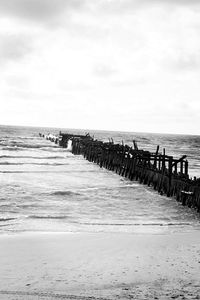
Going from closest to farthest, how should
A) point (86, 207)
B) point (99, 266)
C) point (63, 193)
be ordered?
Answer: point (99, 266), point (86, 207), point (63, 193)

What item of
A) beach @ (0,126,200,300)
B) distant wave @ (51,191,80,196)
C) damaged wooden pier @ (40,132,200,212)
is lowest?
distant wave @ (51,191,80,196)

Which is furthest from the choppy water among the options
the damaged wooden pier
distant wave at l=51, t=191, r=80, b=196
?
the damaged wooden pier

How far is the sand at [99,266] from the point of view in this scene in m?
6.03

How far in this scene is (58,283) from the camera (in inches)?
251

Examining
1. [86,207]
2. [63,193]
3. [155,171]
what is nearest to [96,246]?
[86,207]

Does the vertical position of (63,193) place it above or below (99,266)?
below

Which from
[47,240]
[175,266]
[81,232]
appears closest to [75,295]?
[175,266]

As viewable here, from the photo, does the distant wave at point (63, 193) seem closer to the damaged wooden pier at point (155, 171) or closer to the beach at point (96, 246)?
the beach at point (96, 246)

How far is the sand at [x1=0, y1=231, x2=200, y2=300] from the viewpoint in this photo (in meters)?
6.03

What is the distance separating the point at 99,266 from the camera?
734 cm

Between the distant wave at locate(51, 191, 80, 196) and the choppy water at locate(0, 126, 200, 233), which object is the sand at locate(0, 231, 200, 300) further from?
the distant wave at locate(51, 191, 80, 196)

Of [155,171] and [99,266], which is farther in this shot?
[155,171]

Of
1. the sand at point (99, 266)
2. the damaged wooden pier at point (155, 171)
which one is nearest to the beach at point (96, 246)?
the sand at point (99, 266)

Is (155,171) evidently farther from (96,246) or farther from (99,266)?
(99,266)
